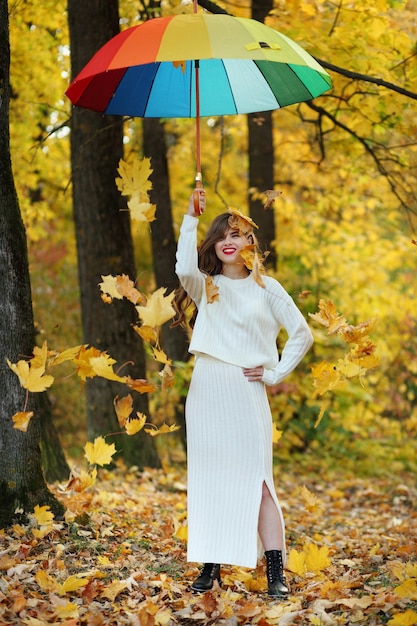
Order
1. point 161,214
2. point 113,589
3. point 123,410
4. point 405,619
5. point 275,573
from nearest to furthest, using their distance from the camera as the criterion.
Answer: point 405,619, point 113,589, point 275,573, point 123,410, point 161,214

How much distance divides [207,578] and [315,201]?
9.14 meters

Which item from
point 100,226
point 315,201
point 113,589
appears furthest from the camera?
point 315,201

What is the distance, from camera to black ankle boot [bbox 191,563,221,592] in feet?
12.9

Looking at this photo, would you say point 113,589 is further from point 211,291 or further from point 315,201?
point 315,201

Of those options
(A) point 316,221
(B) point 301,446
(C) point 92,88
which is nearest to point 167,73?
(C) point 92,88

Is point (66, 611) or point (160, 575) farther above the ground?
point (66, 611)

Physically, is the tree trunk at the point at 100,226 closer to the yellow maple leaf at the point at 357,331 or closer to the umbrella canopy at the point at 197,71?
the umbrella canopy at the point at 197,71

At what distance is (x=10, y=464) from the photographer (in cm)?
434

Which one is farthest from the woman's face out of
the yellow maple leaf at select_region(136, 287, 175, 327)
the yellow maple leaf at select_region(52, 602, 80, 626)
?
the yellow maple leaf at select_region(52, 602, 80, 626)

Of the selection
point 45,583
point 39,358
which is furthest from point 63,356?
point 45,583

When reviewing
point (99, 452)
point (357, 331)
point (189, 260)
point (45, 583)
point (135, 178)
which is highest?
point (135, 178)

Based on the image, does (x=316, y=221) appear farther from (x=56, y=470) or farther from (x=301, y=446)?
(x=56, y=470)

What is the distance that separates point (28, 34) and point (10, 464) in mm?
5499

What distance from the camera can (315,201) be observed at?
12.5 meters
